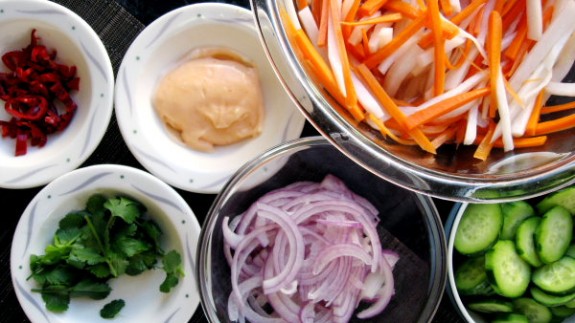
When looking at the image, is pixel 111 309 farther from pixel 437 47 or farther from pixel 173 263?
pixel 437 47

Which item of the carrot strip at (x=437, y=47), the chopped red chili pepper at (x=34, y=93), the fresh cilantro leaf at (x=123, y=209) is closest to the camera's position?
the carrot strip at (x=437, y=47)

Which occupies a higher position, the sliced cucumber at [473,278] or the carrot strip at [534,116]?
the carrot strip at [534,116]

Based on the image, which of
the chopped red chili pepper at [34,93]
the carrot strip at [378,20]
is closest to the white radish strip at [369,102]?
the carrot strip at [378,20]

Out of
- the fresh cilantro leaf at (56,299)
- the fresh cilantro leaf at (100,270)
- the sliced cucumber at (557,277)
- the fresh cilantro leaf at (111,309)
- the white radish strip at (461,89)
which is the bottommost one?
the fresh cilantro leaf at (111,309)

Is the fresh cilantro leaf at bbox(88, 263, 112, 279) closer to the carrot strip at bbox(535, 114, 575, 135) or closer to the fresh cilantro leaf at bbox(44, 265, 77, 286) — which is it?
the fresh cilantro leaf at bbox(44, 265, 77, 286)

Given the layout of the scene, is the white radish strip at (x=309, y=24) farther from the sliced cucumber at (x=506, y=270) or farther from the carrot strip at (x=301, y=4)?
the sliced cucumber at (x=506, y=270)

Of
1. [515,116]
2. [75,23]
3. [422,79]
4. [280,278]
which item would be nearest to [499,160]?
[515,116]

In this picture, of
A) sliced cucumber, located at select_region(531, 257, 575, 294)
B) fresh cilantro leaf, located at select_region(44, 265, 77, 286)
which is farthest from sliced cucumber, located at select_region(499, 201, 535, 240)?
fresh cilantro leaf, located at select_region(44, 265, 77, 286)
